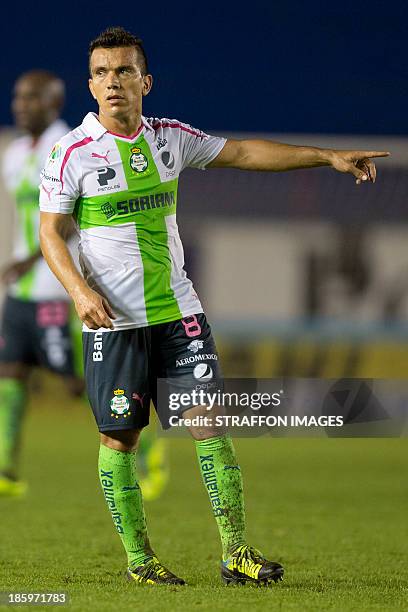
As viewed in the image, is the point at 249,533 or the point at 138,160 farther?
the point at 249,533

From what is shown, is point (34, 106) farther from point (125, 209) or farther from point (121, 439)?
point (121, 439)

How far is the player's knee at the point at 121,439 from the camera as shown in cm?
441

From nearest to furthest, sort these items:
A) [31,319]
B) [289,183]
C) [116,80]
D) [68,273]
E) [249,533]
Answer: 1. [68,273]
2. [116,80]
3. [249,533]
4. [31,319]
5. [289,183]

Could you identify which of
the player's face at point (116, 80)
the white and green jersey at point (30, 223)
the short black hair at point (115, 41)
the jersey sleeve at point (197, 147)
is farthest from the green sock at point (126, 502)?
the white and green jersey at point (30, 223)

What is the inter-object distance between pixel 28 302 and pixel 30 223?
506 millimetres

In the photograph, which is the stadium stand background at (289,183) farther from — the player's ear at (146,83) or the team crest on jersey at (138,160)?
the team crest on jersey at (138,160)

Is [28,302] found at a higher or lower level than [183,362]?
lower

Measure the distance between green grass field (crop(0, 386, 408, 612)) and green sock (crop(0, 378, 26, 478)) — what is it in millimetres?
262

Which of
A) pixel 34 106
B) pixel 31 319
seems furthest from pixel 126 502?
pixel 34 106

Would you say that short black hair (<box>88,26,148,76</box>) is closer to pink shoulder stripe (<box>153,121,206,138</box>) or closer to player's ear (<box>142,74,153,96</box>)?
player's ear (<box>142,74,153,96</box>)

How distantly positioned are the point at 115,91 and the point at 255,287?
1068 cm

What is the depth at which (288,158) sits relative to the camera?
14.8 feet

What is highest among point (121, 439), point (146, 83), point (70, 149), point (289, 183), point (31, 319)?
point (146, 83)

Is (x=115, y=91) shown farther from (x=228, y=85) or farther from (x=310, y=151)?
(x=228, y=85)
